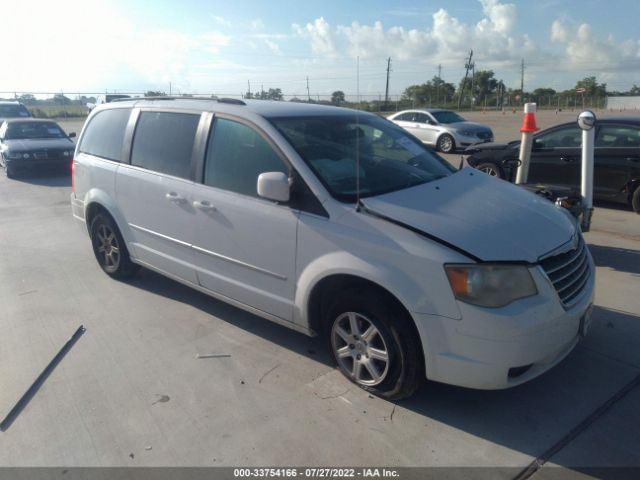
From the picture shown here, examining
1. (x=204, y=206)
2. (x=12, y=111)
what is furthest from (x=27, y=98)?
(x=204, y=206)

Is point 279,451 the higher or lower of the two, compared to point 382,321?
lower

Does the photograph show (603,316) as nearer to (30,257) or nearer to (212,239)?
(212,239)

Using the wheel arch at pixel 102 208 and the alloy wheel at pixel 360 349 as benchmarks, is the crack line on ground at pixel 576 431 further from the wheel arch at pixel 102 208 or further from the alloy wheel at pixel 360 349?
the wheel arch at pixel 102 208

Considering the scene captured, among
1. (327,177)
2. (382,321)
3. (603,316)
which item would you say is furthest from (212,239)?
(603,316)

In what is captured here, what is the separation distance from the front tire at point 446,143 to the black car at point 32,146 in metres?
10.6

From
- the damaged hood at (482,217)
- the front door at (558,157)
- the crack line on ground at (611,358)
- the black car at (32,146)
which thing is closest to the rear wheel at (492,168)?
the front door at (558,157)

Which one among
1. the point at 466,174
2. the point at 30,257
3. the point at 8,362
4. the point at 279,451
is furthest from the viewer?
the point at 30,257

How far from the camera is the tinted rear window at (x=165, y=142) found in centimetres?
417

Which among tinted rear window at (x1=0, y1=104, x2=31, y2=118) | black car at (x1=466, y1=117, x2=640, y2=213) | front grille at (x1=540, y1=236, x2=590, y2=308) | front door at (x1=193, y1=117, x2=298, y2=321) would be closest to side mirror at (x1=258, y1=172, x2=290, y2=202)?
front door at (x1=193, y1=117, x2=298, y2=321)

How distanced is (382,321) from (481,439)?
0.86m

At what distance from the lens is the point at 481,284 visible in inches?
107

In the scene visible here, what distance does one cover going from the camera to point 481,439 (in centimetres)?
286

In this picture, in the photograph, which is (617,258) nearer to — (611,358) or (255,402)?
(611,358)

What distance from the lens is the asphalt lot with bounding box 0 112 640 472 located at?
2783 millimetres
